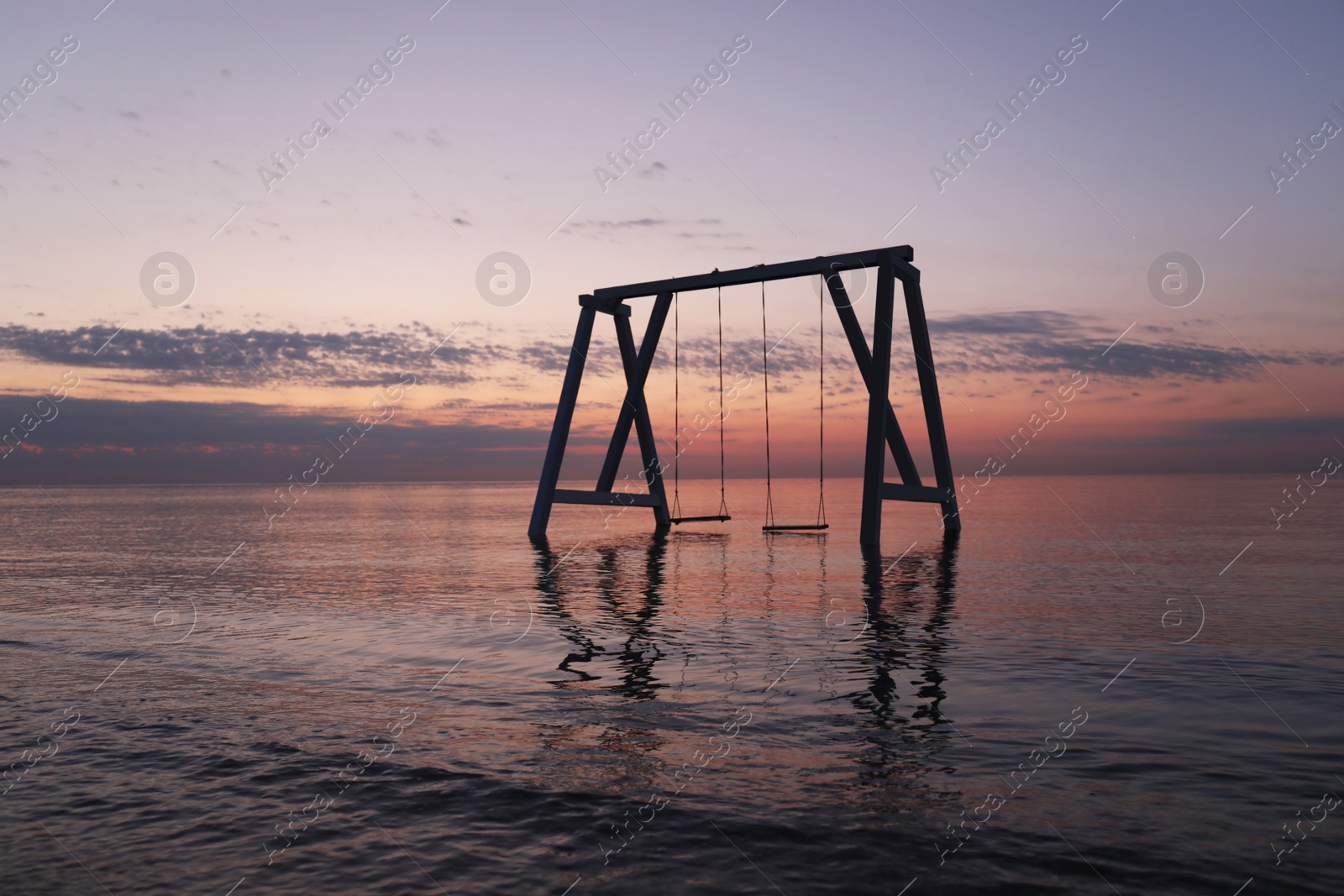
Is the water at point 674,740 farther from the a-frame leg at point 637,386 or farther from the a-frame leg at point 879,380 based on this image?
the a-frame leg at point 637,386

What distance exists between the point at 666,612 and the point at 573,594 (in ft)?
8.13

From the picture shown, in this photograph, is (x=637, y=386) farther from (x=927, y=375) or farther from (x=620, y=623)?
(x=620, y=623)

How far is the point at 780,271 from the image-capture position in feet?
69.8

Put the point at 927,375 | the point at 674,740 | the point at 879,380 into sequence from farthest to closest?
1. the point at 927,375
2. the point at 879,380
3. the point at 674,740

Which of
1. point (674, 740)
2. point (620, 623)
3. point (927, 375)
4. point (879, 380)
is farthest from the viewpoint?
point (927, 375)

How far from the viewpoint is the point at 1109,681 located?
25.0 ft

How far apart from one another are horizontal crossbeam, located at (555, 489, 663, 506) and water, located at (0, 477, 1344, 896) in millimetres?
9383

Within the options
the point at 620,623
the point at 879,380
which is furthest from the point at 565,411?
the point at 620,623

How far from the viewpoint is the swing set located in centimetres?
2016

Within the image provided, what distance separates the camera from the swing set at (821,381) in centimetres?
2016

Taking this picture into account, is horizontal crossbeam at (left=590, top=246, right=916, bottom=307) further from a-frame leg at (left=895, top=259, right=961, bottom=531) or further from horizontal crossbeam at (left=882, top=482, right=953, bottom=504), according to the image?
horizontal crossbeam at (left=882, top=482, right=953, bottom=504)

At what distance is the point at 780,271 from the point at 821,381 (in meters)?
2.88

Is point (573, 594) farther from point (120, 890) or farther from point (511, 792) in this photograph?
point (120, 890)

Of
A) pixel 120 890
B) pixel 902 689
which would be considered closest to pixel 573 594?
pixel 902 689
